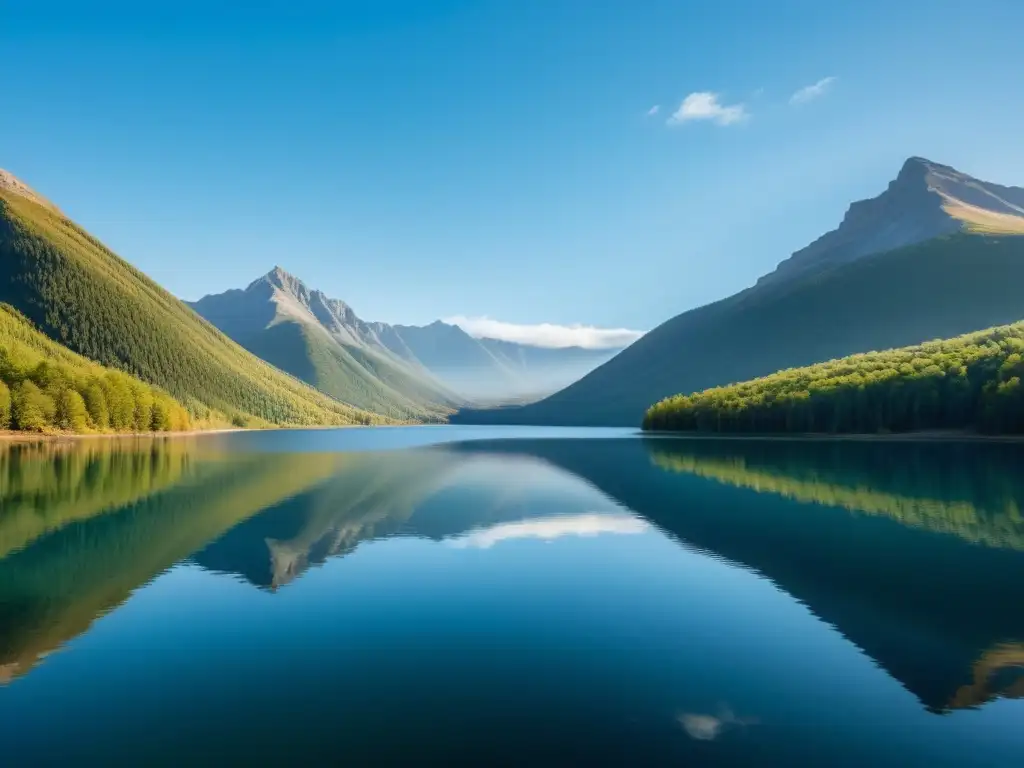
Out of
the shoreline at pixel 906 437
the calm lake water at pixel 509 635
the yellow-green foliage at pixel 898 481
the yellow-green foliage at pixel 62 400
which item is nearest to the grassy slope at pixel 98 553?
the calm lake water at pixel 509 635

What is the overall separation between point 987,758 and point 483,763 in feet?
37.8

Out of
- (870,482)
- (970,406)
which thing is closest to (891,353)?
(970,406)

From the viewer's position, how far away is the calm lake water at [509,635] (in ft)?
49.5

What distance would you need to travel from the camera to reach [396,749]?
47.4 ft

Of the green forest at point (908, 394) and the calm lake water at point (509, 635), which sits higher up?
the green forest at point (908, 394)

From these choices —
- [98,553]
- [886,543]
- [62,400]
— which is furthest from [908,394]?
[62,400]

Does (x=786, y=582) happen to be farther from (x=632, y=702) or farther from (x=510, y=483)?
(x=510, y=483)

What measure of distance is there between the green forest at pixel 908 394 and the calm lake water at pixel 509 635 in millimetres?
104046

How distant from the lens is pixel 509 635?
23.0m

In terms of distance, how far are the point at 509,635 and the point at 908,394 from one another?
534 ft

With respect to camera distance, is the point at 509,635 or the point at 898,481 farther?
the point at 898,481

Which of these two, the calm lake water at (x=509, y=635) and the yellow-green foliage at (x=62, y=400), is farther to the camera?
the yellow-green foliage at (x=62, y=400)

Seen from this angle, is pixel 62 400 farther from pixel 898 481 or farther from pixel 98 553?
pixel 898 481

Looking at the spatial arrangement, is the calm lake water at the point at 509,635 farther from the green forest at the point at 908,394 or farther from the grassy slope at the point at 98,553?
the green forest at the point at 908,394
